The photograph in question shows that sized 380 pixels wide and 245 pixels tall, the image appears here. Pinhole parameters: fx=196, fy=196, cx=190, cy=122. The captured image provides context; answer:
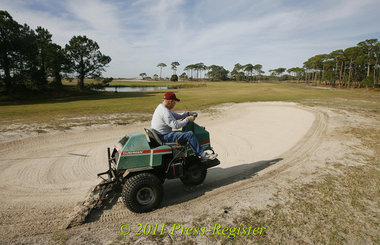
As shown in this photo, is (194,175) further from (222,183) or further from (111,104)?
(111,104)

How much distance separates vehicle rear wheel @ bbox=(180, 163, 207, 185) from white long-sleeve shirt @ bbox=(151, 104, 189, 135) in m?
1.11

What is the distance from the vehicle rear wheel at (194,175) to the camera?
4895 millimetres

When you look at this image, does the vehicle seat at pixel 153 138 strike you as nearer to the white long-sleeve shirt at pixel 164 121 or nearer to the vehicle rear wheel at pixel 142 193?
the white long-sleeve shirt at pixel 164 121

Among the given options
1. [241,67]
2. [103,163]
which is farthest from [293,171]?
[241,67]

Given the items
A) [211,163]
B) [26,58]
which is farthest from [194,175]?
[26,58]

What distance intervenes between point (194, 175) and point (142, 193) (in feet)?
4.70

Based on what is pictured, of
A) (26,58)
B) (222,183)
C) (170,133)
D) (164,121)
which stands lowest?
(222,183)

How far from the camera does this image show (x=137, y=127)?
12.1m

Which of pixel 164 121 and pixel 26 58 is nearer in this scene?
pixel 164 121

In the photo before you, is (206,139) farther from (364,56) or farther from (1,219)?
(364,56)

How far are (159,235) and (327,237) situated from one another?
2.85 metres

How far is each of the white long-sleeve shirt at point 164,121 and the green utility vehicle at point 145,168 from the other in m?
0.24

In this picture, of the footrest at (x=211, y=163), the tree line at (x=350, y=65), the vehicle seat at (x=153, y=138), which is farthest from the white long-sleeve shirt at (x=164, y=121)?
the tree line at (x=350, y=65)

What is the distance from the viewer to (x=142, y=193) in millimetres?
4141
